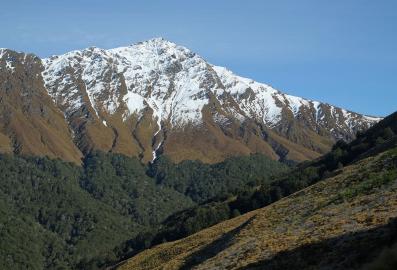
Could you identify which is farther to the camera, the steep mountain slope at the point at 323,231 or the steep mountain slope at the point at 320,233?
the steep mountain slope at the point at 320,233

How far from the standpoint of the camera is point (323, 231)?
35.8m

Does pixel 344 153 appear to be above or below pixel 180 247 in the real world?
above

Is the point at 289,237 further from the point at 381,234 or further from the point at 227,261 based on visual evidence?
the point at 381,234

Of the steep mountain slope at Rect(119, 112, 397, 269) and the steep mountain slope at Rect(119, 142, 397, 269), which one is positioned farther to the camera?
the steep mountain slope at Rect(119, 112, 397, 269)

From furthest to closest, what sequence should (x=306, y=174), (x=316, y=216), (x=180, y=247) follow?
1. (x=306, y=174)
2. (x=180, y=247)
3. (x=316, y=216)

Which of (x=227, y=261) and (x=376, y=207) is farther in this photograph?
(x=227, y=261)

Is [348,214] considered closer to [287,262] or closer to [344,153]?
[287,262]

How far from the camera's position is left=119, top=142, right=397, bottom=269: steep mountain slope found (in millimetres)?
29297

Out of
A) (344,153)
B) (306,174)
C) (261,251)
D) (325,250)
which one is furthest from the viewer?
(306,174)

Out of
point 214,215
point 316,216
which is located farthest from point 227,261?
point 214,215

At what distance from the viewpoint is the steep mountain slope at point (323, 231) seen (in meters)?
29.3

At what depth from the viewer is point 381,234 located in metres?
28.9

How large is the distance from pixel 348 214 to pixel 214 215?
12457cm

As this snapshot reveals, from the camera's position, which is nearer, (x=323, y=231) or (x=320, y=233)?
(x=320, y=233)
